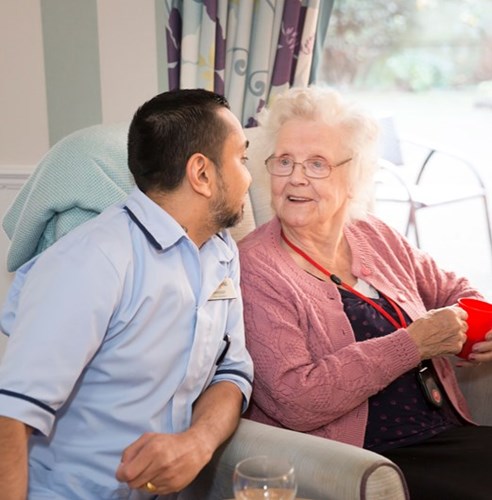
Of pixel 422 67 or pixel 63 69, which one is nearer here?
pixel 63 69

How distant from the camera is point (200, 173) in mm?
1689

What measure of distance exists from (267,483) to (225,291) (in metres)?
A: 0.59

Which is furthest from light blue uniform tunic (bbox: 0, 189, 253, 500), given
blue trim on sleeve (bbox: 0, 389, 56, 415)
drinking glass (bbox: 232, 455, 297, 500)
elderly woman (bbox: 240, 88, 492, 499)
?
drinking glass (bbox: 232, 455, 297, 500)

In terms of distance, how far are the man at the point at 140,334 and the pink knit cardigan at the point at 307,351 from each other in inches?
4.0

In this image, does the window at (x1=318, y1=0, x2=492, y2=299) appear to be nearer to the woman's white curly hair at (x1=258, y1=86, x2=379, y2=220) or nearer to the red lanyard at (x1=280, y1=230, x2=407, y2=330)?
the woman's white curly hair at (x1=258, y1=86, x2=379, y2=220)

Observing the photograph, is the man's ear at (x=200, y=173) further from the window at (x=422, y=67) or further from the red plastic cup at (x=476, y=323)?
the window at (x=422, y=67)

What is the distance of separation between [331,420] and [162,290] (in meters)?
0.56

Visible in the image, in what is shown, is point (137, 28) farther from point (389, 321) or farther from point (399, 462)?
point (399, 462)

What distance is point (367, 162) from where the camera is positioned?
2.24m

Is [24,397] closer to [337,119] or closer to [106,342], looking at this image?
[106,342]

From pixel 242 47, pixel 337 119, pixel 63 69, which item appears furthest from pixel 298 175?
pixel 63 69

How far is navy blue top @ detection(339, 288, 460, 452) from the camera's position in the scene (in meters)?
2.00

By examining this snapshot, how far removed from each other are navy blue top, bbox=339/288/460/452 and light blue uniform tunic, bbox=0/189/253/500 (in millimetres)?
442

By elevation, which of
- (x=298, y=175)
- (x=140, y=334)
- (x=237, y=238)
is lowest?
(x=237, y=238)
